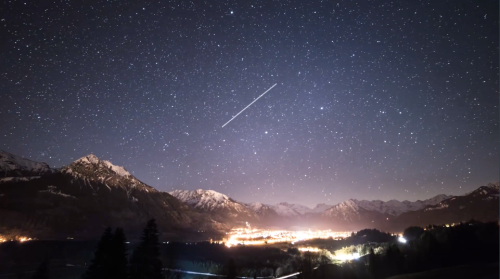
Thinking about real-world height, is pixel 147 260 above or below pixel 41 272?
above

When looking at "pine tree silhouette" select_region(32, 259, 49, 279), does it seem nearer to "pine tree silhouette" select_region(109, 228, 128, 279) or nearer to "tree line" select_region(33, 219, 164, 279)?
"tree line" select_region(33, 219, 164, 279)

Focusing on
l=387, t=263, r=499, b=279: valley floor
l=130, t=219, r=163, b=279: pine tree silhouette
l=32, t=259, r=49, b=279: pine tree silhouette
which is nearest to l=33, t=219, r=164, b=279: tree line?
l=130, t=219, r=163, b=279: pine tree silhouette

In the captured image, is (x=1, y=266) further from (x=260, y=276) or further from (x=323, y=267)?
(x=323, y=267)

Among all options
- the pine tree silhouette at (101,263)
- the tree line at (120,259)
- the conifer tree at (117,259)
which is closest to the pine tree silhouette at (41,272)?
the tree line at (120,259)

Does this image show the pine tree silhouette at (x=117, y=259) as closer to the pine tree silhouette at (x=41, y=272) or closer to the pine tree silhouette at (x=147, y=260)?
the pine tree silhouette at (x=147, y=260)

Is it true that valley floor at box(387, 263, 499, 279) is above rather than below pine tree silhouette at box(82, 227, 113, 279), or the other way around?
below

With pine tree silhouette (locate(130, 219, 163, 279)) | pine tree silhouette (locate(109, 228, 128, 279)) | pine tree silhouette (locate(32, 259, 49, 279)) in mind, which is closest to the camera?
pine tree silhouette (locate(109, 228, 128, 279))

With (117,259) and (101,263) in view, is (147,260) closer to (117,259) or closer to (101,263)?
(117,259)

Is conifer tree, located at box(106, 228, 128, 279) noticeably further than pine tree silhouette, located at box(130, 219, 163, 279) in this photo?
No

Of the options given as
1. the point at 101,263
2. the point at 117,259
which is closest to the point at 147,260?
the point at 117,259
